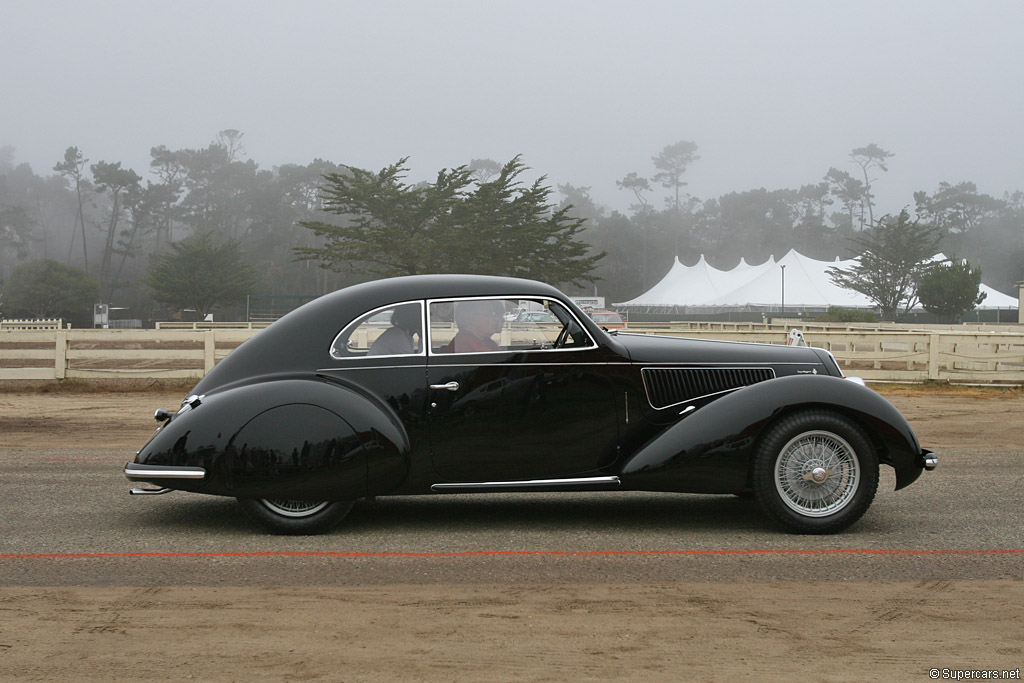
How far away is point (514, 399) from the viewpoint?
226 inches

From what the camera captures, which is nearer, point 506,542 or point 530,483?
point 506,542

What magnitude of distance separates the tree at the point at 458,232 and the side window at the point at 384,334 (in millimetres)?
47130

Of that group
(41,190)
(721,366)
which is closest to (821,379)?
(721,366)

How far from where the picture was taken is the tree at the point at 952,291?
192ft

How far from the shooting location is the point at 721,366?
6.05 metres

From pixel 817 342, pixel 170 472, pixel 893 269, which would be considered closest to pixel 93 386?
pixel 170 472

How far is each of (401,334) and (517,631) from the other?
235cm

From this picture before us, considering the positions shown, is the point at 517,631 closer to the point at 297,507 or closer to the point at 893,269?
the point at 297,507

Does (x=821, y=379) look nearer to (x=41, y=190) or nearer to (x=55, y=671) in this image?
(x=55, y=671)

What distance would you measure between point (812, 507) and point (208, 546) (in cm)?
366

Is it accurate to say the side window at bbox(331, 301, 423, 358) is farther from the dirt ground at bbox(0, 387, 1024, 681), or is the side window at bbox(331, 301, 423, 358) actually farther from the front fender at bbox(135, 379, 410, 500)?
the dirt ground at bbox(0, 387, 1024, 681)

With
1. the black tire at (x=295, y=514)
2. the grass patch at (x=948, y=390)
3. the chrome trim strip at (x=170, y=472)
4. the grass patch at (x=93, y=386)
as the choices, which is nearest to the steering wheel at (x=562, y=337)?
the black tire at (x=295, y=514)

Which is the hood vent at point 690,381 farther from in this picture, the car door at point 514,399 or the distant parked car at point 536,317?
the distant parked car at point 536,317

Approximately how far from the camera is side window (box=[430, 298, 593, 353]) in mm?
5824
